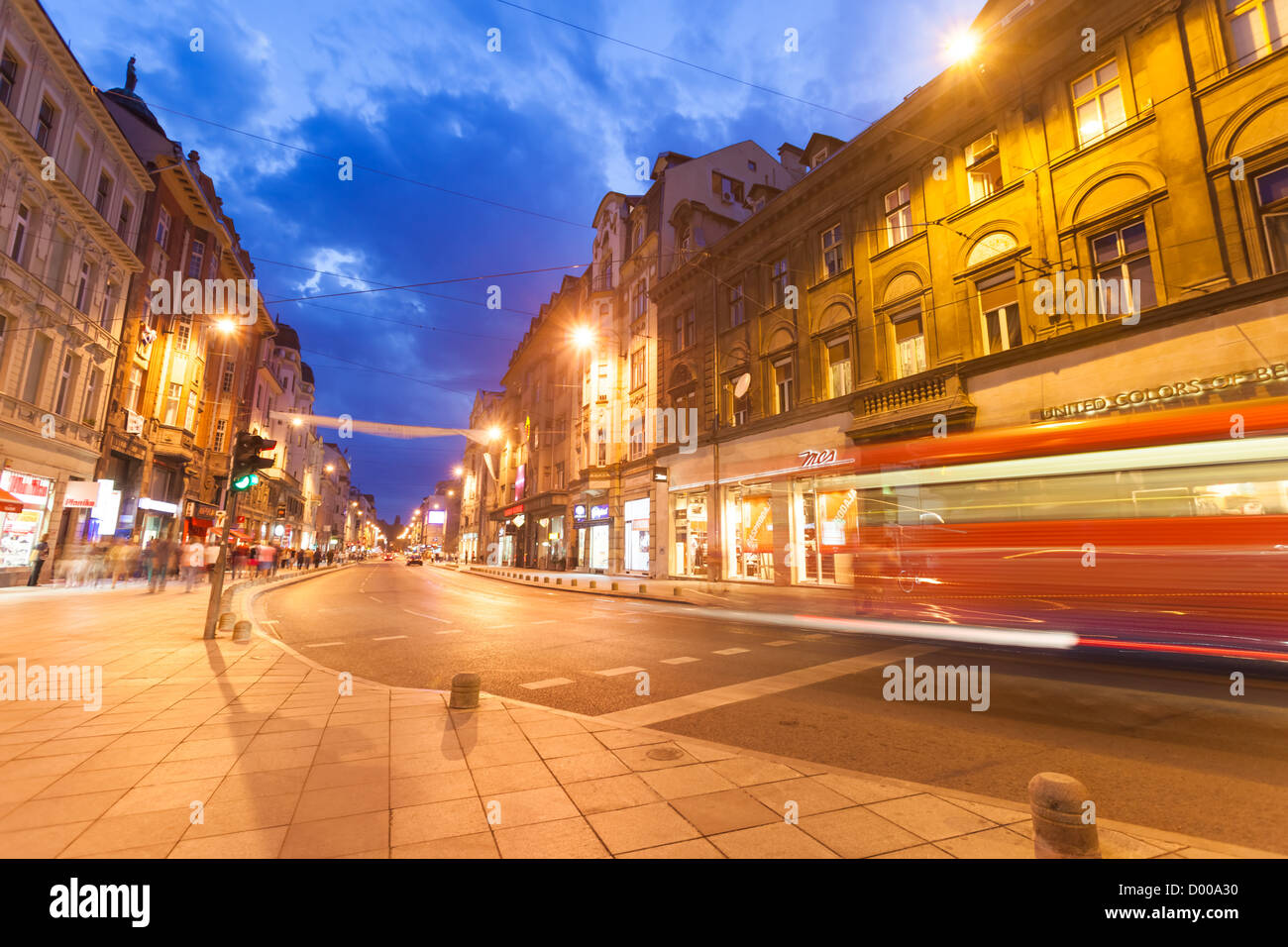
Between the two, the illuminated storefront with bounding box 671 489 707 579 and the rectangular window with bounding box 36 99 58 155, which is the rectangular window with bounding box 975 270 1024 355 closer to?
the illuminated storefront with bounding box 671 489 707 579

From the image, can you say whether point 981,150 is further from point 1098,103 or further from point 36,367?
point 36,367

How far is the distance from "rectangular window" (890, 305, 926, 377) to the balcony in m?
0.70

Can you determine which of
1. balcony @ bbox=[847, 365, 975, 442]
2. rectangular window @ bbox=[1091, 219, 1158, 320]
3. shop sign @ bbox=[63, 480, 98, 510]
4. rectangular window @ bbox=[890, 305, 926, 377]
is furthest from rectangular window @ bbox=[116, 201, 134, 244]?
rectangular window @ bbox=[1091, 219, 1158, 320]

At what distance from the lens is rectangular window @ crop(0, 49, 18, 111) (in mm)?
17125

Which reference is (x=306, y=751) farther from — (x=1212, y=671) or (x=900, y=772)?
(x=1212, y=671)

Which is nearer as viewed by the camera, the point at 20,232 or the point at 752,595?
the point at 20,232

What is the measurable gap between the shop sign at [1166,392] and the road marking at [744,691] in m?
8.60

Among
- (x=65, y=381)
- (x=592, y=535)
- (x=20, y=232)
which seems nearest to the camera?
(x=20, y=232)

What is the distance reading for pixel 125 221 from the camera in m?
24.8

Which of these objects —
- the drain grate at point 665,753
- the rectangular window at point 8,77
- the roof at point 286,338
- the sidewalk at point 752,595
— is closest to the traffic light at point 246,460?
the drain grate at point 665,753

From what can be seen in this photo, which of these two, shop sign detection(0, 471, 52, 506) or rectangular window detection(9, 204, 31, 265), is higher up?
rectangular window detection(9, 204, 31, 265)

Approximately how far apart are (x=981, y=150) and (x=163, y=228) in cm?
3547

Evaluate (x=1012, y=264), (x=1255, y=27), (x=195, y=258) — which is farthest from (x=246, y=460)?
(x=195, y=258)
